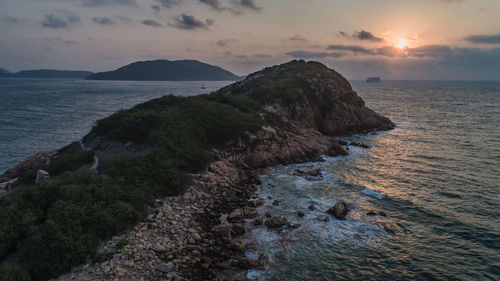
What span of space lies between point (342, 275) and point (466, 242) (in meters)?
12.5

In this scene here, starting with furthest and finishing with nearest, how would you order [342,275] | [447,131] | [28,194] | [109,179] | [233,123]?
[447,131] → [233,123] → [109,179] → [28,194] → [342,275]

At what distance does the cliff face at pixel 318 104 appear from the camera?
6191 cm

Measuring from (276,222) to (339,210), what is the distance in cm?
678

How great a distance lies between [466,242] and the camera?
22.5 meters

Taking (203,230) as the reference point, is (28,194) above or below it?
above

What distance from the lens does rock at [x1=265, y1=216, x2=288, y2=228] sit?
79.4 ft

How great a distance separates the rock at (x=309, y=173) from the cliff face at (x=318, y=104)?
2036 cm

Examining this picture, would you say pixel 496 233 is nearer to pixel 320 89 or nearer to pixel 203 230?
pixel 203 230

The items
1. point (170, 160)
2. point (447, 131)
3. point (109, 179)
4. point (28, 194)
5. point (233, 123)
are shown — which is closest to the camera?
point (28, 194)

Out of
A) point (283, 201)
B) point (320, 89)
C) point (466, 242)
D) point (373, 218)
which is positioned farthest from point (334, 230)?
point (320, 89)

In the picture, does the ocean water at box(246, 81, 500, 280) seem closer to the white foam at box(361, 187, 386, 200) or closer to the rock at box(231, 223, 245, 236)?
the white foam at box(361, 187, 386, 200)

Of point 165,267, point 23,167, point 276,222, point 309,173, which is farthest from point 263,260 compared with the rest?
point 23,167

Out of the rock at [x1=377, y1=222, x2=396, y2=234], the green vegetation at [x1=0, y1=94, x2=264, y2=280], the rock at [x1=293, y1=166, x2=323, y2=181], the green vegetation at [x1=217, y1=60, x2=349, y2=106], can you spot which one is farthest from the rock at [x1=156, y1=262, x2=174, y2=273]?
the green vegetation at [x1=217, y1=60, x2=349, y2=106]

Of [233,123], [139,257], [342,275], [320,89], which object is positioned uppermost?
[320,89]
